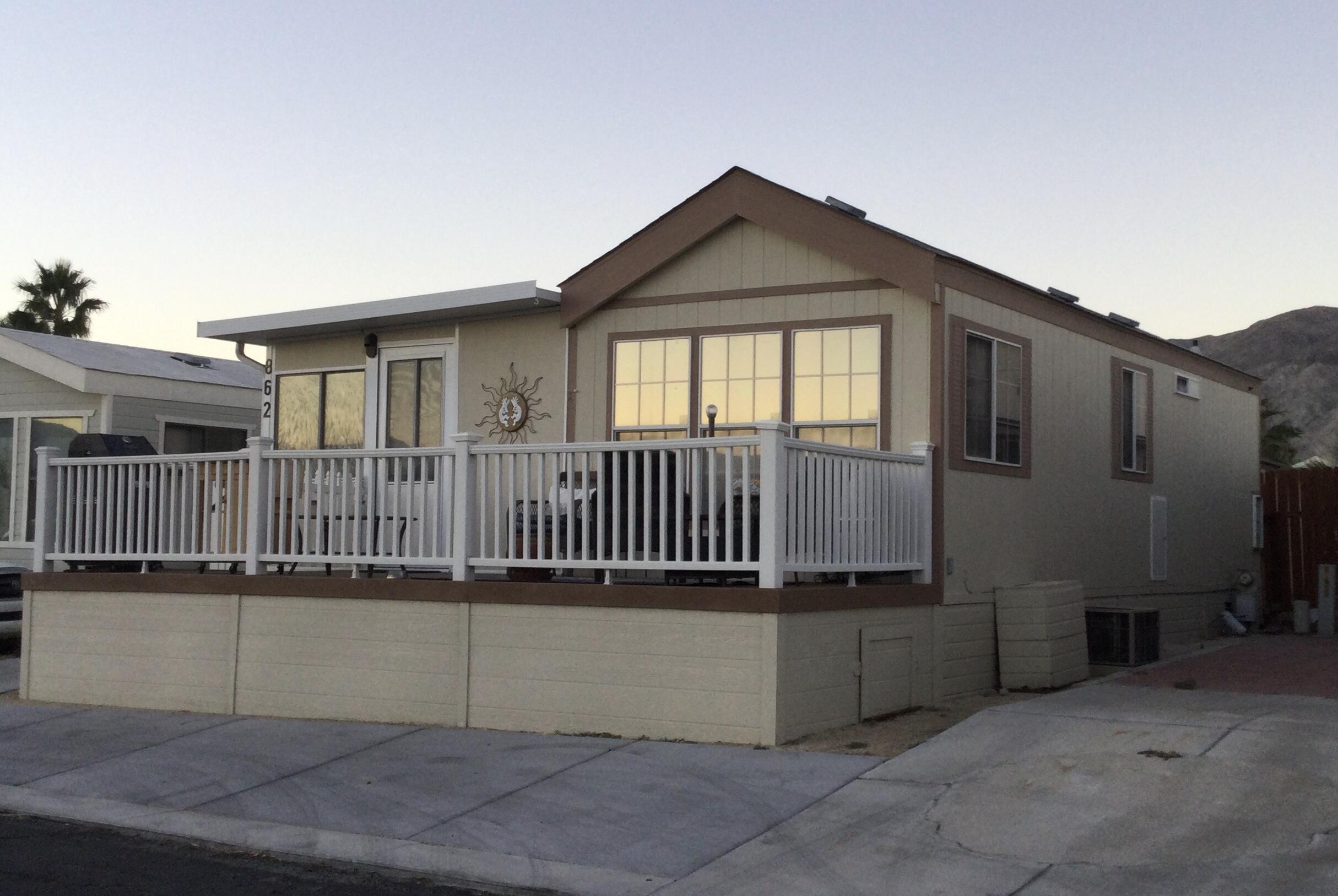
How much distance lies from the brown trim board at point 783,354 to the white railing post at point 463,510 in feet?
7.47

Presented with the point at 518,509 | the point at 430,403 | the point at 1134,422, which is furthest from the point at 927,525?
the point at 430,403

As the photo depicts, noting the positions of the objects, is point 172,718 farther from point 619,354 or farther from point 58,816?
point 619,354

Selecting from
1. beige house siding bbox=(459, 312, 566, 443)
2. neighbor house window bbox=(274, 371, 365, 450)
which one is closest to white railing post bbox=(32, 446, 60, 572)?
neighbor house window bbox=(274, 371, 365, 450)

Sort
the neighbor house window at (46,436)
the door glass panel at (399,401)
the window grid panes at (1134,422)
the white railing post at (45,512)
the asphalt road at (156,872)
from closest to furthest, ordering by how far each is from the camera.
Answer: the asphalt road at (156,872), the white railing post at (45,512), the door glass panel at (399,401), the window grid panes at (1134,422), the neighbor house window at (46,436)

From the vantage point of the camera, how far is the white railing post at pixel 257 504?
1082cm

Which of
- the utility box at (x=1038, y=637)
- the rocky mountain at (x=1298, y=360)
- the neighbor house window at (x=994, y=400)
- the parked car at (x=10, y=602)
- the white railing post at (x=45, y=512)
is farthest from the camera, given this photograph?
the rocky mountain at (x=1298, y=360)

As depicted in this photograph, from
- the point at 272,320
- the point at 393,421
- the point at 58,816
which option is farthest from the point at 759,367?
the point at 58,816

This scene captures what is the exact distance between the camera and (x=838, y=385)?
11.0m

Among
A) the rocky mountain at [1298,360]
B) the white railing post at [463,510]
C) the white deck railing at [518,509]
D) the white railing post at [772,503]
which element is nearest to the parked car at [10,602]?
the white deck railing at [518,509]

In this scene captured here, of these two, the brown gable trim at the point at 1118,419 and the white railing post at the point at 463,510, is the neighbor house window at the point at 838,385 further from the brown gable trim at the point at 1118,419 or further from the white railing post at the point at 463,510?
the brown gable trim at the point at 1118,419

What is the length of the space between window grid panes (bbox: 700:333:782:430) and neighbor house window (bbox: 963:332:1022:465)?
1.65 m

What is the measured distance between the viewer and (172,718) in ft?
34.9

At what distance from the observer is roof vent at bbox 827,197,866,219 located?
11336 millimetres

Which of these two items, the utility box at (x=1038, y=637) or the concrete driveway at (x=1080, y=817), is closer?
the concrete driveway at (x=1080, y=817)
